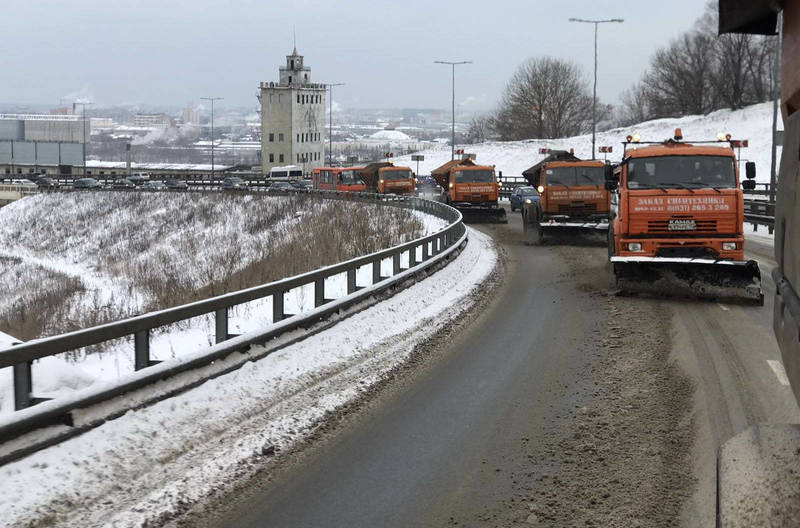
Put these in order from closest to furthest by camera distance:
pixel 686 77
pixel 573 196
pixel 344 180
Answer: pixel 573 196 < pixel 344 180 < pixel 686 77

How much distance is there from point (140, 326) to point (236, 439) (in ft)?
5.12

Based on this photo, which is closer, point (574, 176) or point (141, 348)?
point (141, 348)

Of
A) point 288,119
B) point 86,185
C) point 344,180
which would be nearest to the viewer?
point 344,180

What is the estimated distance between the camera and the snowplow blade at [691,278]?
1548 centimetres

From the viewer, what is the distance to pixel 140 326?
28.1 ft

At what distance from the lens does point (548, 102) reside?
135 metres

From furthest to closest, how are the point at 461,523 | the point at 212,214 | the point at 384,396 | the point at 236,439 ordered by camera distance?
the point at 212,214
the point at 384,396
the point at 236,439
the point at 461,523

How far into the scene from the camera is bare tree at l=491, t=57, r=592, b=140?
133 meters

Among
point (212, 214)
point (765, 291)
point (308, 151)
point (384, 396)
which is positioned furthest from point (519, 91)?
point (384, 396)

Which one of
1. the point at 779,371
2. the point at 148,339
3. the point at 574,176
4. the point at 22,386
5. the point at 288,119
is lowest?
the point at 779,371

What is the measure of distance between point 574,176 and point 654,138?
8092 cm

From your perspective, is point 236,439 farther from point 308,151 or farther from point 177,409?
point 308,151

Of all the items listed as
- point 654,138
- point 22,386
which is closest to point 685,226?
point 22,386

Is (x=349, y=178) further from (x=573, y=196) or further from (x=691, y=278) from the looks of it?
(x=691, y=278)
